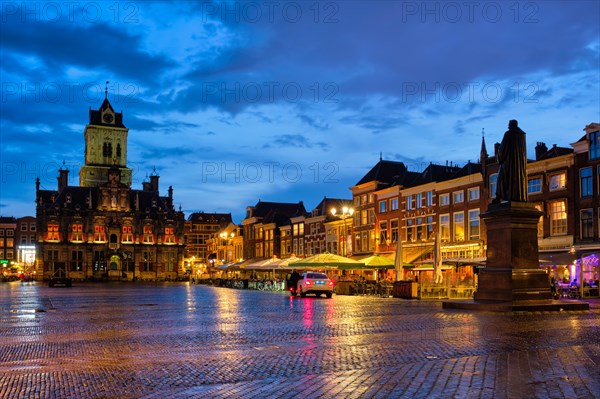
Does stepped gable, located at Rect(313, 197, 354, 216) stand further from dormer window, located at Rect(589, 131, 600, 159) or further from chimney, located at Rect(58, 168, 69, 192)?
chimney, located at Rect(58, 168, 69, 192)

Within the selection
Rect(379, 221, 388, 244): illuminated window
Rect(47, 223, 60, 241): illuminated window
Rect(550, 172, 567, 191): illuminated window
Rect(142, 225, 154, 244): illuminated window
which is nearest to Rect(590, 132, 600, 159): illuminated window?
Rect(550, 172, 567, 191): illuminated window

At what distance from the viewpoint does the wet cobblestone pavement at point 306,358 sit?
329 inches

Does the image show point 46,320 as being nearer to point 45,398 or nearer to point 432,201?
point 45,398

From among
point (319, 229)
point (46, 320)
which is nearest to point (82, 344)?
point (46, 320)

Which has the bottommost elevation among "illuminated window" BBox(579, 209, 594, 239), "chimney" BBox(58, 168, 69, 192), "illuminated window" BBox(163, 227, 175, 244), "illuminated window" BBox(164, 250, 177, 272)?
"illuminated window" BBox(164, 250, 177, 272)

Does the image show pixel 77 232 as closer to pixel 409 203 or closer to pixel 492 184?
pixel 409 203

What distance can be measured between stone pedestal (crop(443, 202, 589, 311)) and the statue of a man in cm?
50

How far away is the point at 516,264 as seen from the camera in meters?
21.1

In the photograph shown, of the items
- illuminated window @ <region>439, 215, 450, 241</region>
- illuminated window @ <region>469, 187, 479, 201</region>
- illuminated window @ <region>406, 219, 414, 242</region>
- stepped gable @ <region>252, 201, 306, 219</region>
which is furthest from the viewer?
stepped gable @ <region>252, 201, 306, 219</region>

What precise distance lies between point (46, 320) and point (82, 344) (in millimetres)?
7221

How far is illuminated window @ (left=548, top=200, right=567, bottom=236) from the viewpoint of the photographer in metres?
43.6

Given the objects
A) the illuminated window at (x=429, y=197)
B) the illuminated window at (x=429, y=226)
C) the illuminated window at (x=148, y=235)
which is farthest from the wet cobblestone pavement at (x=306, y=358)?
the illuminated window at (x=148, y=235)

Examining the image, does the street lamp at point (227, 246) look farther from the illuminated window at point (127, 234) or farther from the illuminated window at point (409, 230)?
the illuminated window at point (409, 230)

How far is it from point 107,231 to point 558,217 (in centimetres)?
9775
